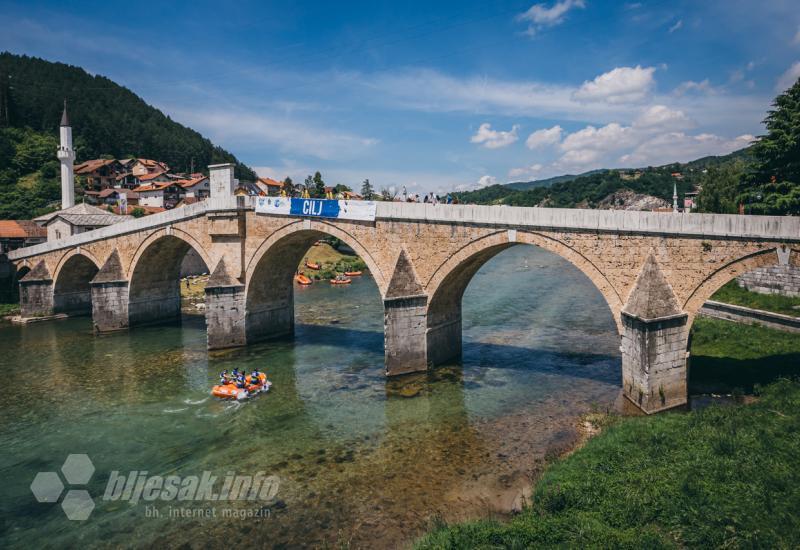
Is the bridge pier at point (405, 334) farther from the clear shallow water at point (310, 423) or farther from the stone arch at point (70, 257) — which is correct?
the stone arch at point (70, 257)

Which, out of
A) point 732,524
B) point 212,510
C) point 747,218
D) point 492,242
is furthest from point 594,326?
point 212,510

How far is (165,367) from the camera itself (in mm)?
20438

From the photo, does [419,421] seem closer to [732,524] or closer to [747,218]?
[732,524]

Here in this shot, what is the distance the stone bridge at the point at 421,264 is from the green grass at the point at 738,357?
8.57ft

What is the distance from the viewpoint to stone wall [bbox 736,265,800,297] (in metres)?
20.5

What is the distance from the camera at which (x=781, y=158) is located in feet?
61.7

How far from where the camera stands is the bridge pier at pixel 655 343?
12648 mm

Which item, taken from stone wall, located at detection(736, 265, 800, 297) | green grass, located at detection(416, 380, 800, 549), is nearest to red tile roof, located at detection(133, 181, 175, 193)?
stone wall, located at detection(736, 265, 800, 297)

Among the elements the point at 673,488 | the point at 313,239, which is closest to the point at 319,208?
the point at 313,239

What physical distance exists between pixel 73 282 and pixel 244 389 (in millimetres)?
22032

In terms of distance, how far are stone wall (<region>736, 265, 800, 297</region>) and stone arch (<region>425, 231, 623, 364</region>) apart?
33.7 ft

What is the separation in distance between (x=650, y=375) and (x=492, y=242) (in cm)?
607

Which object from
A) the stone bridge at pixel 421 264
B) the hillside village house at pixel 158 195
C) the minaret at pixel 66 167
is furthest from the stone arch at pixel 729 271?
the hillside village house at pixel 158 195

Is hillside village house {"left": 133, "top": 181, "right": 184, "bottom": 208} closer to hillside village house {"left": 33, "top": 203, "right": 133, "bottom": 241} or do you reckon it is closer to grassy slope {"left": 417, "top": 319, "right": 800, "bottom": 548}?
hillside village house {"left": 33, "top": 203, "right": 133, "bottom": 241}
